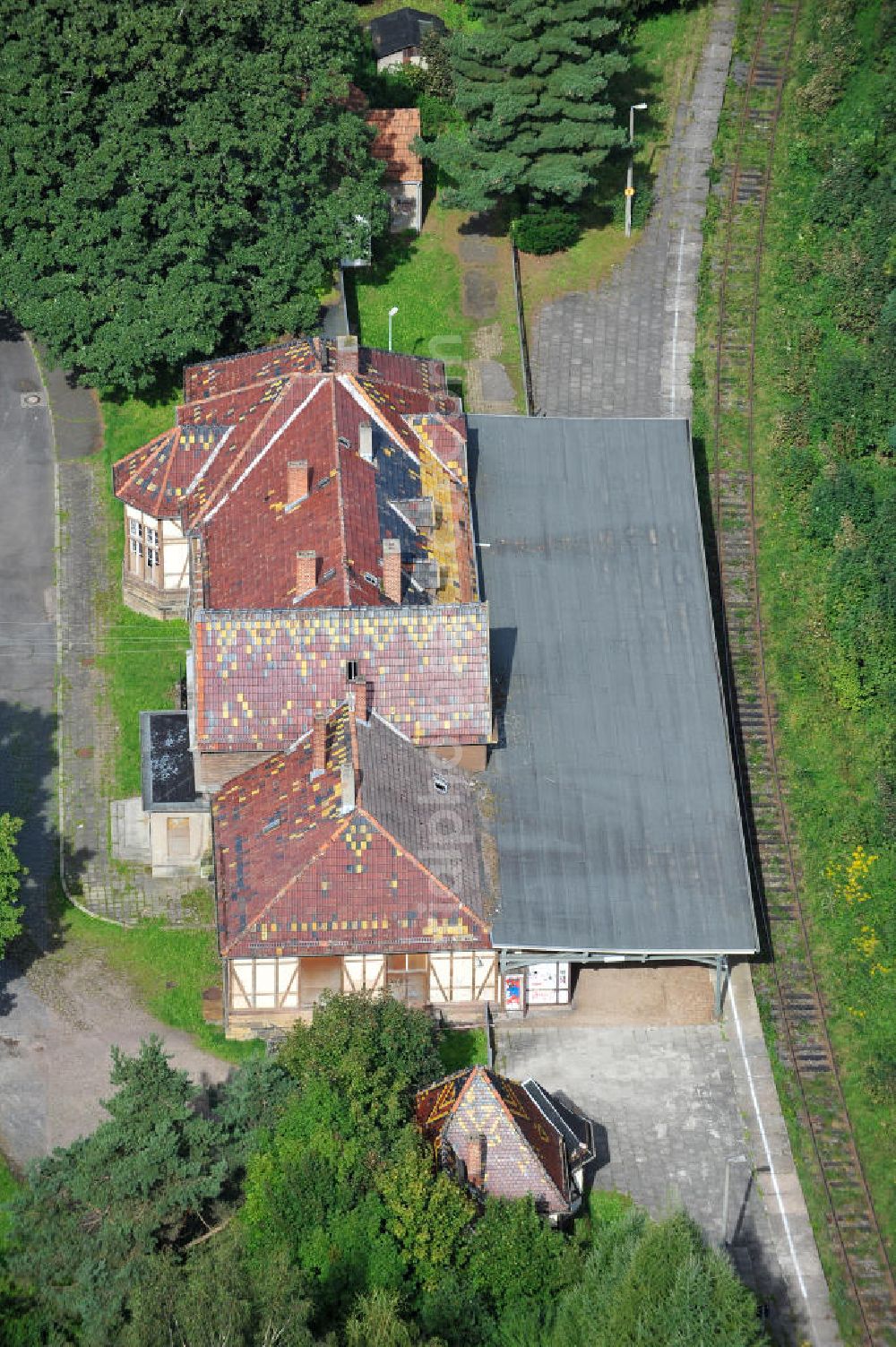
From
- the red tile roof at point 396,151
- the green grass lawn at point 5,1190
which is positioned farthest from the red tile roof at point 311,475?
the green grass lawn at point 5,1190

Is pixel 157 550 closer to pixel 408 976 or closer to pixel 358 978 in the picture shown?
pixel 358 978

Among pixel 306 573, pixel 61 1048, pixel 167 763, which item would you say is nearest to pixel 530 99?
pixel 306 573

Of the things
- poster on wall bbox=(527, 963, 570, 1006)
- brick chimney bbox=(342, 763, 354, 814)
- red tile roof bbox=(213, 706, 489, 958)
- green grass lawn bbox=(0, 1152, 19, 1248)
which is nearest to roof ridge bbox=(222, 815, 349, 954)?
red tile roof bbox=(213, 706, 489, 958)

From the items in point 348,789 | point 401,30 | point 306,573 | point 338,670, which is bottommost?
point 348,789

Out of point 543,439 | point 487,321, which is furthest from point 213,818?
point 487,321

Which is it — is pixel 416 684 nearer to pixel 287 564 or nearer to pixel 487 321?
pixel 287 564
